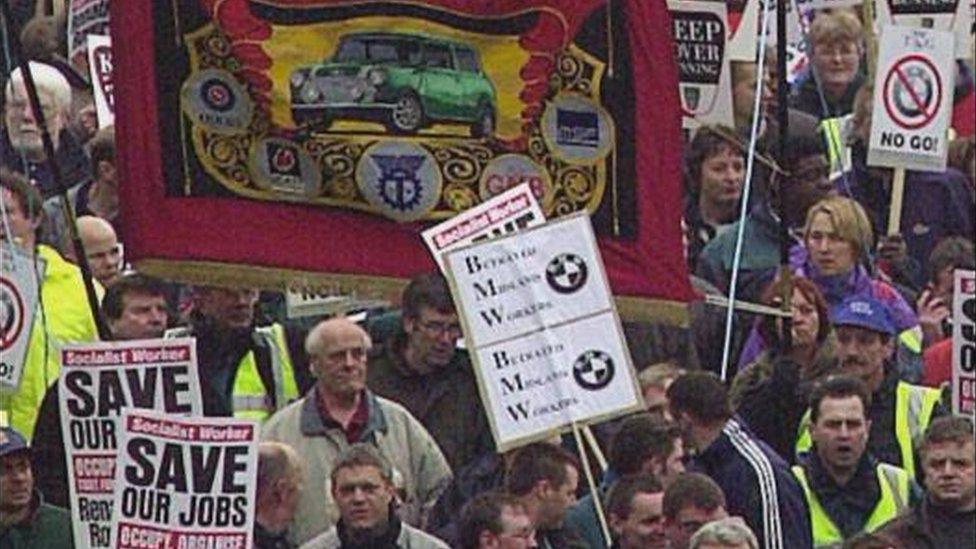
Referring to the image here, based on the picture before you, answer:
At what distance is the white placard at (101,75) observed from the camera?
68.1 ft

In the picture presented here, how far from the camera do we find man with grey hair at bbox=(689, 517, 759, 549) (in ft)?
51.5

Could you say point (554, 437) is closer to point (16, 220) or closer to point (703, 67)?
point (16, 220)

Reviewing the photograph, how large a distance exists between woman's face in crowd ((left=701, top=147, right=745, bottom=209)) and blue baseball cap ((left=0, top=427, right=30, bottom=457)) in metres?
4.73

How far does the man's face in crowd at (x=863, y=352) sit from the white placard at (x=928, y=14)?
3.07 meters

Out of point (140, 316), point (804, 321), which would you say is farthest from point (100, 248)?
point (804, 321)

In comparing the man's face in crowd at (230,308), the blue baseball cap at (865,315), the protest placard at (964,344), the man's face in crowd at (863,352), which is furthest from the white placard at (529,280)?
the blue baseball cap at (865,315)

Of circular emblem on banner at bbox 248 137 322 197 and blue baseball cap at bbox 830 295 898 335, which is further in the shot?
blue baseball cap at bbox 830 295 898 335

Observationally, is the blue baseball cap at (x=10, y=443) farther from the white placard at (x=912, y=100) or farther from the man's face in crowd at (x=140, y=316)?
the white placard at (x=912, y=100)

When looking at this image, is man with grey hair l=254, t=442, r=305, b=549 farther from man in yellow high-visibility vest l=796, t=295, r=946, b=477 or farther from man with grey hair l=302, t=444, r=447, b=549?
man in yellow high-visibility vest l=796, t=295, r=946, b=477

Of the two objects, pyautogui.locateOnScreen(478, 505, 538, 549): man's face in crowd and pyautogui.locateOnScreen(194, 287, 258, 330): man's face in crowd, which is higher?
pyautogui.locateOnScreen(194, 287, 258, 330): man's face in crowd

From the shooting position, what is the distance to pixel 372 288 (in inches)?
695

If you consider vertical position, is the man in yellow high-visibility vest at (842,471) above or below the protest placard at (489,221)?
below

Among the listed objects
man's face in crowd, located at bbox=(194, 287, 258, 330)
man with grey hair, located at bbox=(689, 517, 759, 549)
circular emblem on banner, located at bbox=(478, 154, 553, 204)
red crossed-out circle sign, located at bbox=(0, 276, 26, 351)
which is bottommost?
man with grey hair, located at bbox=(689, 517, 759, 549)

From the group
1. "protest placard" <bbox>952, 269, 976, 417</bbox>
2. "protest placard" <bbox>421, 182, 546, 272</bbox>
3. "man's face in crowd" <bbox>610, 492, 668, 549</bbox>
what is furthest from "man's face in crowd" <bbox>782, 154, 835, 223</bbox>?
"man's face in crowd" <bbox>610, 492, 668, 549</bbox>
